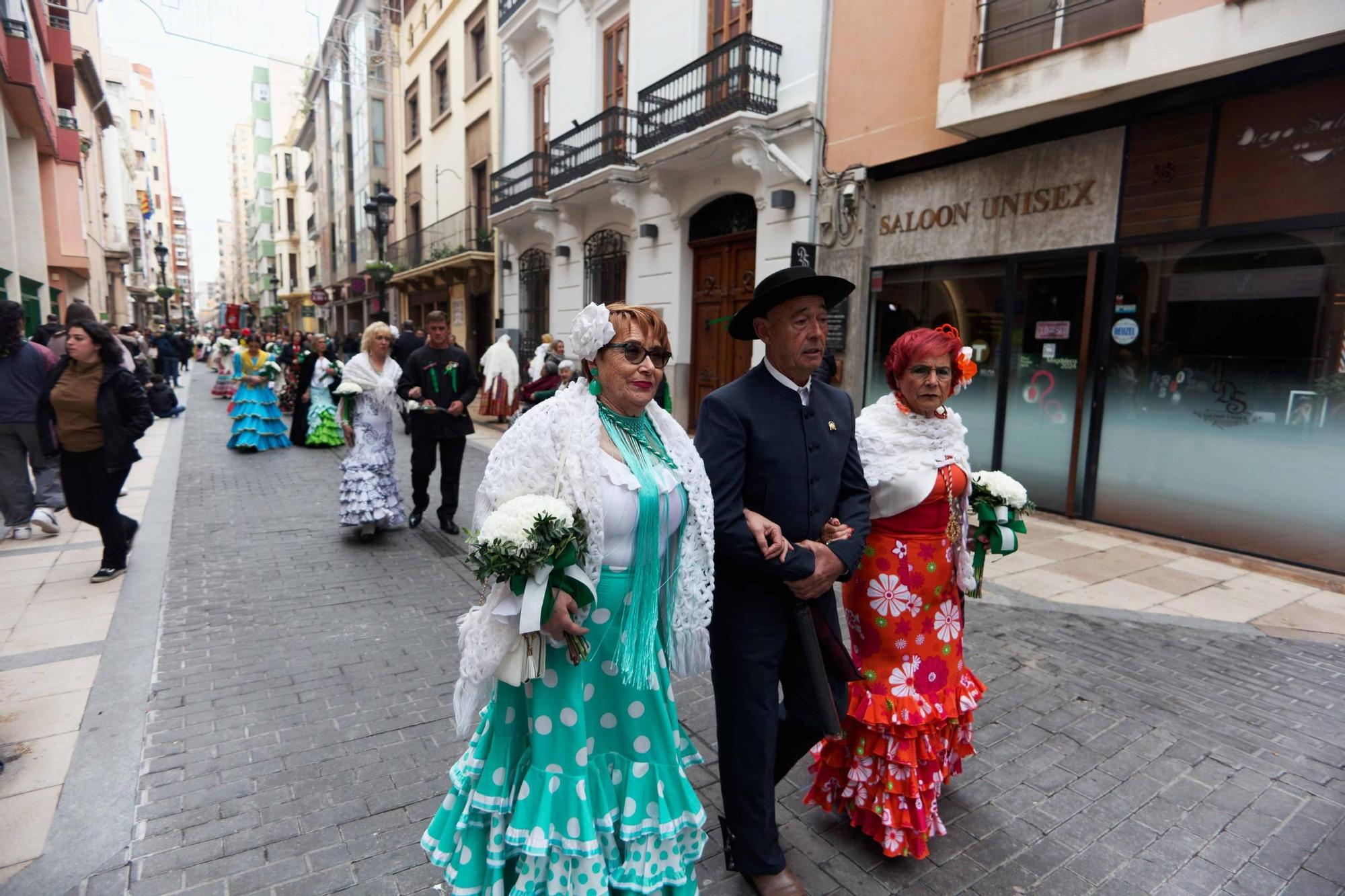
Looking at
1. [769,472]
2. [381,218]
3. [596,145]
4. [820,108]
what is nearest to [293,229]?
[381,218]

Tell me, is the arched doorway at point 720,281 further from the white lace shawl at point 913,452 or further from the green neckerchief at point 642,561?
the green neckerchief at point 642,561

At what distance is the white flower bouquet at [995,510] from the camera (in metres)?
2.96

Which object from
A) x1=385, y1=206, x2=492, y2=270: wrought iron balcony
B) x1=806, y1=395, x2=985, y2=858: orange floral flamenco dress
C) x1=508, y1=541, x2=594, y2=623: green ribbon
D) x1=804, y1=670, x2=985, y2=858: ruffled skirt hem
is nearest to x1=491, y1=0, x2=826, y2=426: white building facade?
x1=385, y1=206, x2=492, y2=270: wrought iron balcony

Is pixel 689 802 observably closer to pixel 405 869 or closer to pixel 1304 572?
pixel 405 869

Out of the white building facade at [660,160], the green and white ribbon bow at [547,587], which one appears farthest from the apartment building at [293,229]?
the green and white ribbon bow at [547,587]

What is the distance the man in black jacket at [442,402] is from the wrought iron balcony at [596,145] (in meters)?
8.27

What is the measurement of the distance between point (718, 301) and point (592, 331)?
1115cm

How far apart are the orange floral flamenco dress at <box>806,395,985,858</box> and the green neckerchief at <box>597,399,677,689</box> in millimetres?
972

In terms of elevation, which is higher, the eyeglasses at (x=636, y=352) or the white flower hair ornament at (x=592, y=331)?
the white flower hair ornament at (x=592, y=331)

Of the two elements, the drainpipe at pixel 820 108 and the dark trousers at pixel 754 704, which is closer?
the dark trousers at pixel 754 704

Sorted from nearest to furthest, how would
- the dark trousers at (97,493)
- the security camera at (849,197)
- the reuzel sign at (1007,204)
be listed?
the dark trousers at (97,493) < the reuzel sign at (1007,204) < the security camera at (849,197)

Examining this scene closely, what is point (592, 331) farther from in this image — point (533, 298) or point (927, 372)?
point (533, 298)

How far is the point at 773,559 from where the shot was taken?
2.28 m

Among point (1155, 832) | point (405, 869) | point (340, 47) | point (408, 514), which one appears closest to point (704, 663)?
point (405, 869)
